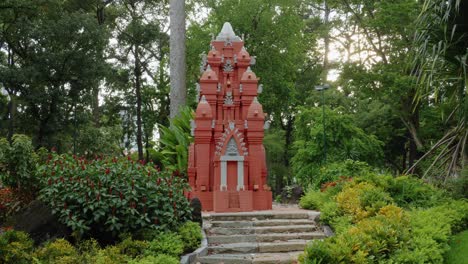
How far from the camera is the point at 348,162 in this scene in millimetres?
11969

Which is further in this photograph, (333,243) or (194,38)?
(194,38)

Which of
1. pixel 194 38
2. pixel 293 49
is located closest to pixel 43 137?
pixel 194 38

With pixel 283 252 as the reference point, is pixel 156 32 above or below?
above

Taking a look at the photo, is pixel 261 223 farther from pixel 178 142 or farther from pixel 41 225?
pixel 178 142

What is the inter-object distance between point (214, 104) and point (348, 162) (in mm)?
3884

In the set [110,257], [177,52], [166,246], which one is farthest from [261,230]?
[177,52]

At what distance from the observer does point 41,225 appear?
6.66m

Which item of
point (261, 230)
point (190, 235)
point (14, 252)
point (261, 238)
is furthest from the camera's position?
point (261, 230)

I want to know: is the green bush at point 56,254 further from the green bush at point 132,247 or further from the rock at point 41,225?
the rock at point 41,225

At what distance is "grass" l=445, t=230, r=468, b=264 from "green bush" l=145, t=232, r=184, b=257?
3.69m

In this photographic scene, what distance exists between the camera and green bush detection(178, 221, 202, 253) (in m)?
7.02

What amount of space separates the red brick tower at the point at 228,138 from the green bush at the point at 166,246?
3.46m

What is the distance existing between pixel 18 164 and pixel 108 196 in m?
1.84

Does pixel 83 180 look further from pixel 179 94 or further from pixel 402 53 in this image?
pixel 402 53
